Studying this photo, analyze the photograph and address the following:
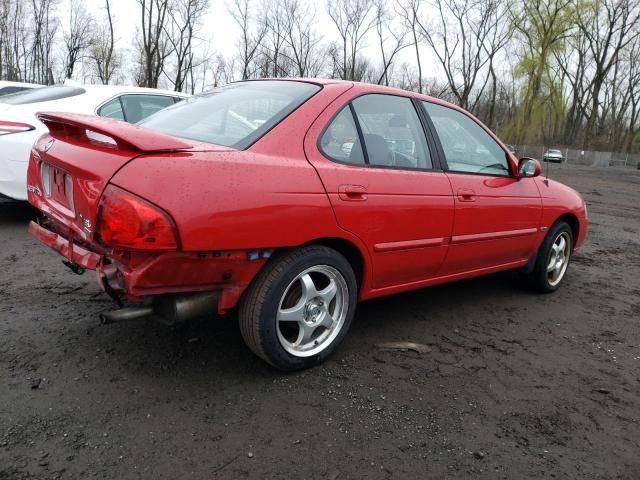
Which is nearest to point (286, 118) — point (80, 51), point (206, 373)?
point (206, 373)

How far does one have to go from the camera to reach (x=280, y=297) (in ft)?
8.09

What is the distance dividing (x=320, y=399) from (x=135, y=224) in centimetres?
120

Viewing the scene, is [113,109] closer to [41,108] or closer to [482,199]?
[41,108]

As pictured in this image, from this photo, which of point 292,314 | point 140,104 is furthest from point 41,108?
point 292,314

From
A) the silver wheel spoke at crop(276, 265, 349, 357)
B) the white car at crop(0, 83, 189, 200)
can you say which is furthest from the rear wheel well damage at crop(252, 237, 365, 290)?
the white car at crop(0, 83, 189, 200)

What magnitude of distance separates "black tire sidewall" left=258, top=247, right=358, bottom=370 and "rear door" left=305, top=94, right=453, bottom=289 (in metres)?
0.19

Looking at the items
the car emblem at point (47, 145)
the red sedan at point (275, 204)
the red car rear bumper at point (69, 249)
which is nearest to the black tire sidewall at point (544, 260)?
the red sedan at point (275, 204)

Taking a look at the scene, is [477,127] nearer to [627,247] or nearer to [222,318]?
[222,318]

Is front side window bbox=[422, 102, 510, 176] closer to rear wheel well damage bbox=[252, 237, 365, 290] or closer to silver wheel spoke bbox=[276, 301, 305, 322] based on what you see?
rear wheel well damage bbox=[252, 237, 365, 290]

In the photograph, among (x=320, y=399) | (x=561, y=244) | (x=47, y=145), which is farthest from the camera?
(x=561, y=244)

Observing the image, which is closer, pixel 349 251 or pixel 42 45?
pixel 349 251

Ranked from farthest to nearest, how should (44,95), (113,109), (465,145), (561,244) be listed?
(113,109)
(44,95)
(561,244)
(465,145)

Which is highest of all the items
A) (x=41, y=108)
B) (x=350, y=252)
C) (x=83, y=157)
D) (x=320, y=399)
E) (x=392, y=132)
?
(x=41, y=108)

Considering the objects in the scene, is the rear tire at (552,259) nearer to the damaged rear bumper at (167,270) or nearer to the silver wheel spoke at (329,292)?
the silver wheel spoke at (329,292)
